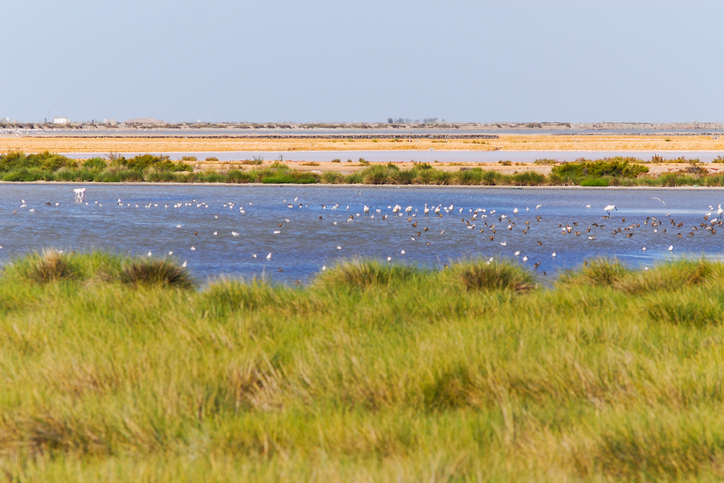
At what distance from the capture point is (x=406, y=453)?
13.1ft

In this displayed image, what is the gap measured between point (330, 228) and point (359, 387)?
14.3 metres

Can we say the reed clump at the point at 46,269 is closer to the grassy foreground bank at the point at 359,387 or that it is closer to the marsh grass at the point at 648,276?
the grassy foreground bank at the point at 359,387

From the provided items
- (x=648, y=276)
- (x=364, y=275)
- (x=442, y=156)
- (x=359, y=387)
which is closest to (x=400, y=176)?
(x=442, y=156)

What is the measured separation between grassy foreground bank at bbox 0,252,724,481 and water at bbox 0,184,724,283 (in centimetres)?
393

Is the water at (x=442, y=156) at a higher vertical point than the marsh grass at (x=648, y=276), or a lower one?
higher

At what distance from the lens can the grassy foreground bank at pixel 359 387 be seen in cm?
388

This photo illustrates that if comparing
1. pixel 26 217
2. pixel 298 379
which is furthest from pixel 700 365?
pixel 26 217

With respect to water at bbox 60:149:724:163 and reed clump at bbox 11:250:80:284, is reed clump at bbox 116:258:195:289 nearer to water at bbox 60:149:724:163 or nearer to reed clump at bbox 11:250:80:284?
reed clump at bbox 11:250:80:284

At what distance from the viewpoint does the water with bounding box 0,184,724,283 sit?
48.4 ft

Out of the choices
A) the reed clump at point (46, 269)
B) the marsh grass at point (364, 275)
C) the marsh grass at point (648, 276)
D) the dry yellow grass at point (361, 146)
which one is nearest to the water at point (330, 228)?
the marsh grass at point (648, 276)

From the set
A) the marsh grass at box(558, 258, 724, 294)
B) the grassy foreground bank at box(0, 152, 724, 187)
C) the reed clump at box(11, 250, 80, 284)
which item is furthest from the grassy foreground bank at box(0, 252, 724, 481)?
the grassy foreground bank at box(0, 152, 724, 187)

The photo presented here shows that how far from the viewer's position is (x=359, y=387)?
4855 mm

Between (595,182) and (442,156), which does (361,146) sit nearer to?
(442,156)

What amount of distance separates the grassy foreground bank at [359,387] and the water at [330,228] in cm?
393
